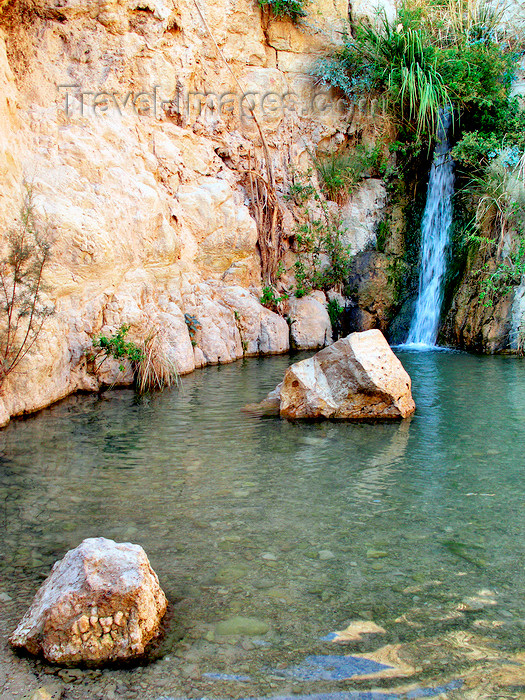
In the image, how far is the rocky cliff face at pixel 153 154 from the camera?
7480mm

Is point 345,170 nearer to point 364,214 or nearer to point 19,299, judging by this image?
point 364,214

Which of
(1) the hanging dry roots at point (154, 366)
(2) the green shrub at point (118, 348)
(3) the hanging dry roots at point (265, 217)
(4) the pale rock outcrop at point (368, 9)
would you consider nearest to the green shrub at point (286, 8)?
(4) the pale rock outcrop at point (368, 9)

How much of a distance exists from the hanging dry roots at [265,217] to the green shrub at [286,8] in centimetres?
399

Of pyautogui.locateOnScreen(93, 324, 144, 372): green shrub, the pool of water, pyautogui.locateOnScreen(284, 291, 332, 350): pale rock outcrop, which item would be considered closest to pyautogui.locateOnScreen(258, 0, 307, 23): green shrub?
pyautogui.locateOnScreen(284, 291, 332, 350): pale rock outcrop

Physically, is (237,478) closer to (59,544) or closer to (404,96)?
(59,544)

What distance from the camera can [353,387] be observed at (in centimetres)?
598

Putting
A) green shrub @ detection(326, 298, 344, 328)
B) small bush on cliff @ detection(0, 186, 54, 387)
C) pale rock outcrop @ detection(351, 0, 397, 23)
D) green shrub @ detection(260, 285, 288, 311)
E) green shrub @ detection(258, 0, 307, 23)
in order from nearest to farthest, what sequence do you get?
small bush on cliff @ detection(0, 186, 54, 387), green shrub @ detection(260, 285, 288, 311), green shrub @ detection(326, 298, 344, 328), green shrub @ detection(258, 0, 307, 23), pale rock outcrop @ detection(351, 0, 397, 23)

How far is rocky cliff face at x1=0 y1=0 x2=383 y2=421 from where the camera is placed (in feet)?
24.5

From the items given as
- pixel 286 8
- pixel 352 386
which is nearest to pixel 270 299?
pixel 352 386

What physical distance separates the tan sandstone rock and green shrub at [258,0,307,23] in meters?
10.2

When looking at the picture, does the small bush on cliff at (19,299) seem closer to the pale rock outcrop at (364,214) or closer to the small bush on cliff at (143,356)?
the small bush on cliff at (143,356)

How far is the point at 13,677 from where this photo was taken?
2.07 metres

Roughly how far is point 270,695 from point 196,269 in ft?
30.1

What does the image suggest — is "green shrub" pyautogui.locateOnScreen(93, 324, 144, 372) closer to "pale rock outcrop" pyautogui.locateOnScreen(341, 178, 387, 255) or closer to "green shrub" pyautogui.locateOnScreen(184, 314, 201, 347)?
"green shrub" pyautogui.locateOnScreen(184, 314, 201, 347)
